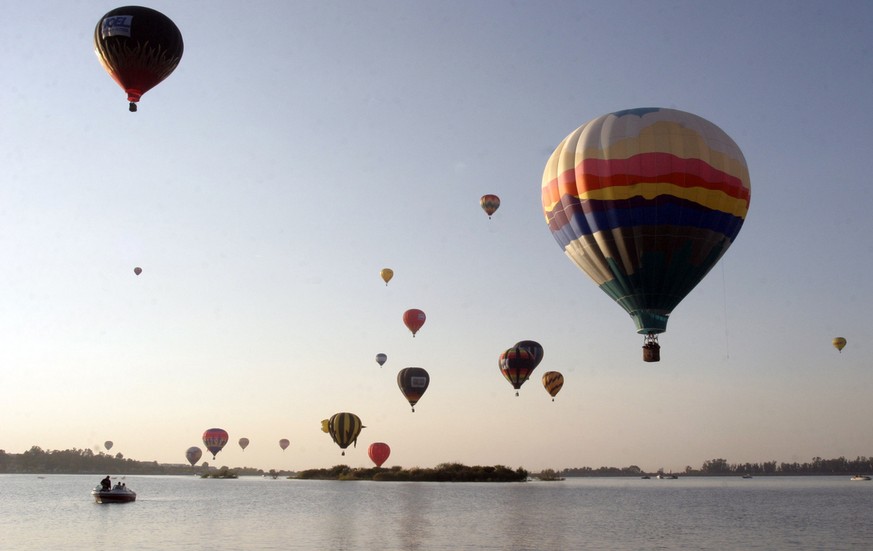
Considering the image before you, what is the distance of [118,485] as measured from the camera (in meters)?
59.0

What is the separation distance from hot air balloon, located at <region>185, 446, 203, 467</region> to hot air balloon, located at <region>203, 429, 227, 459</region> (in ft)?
41.3

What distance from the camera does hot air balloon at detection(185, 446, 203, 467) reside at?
126312 millimetres

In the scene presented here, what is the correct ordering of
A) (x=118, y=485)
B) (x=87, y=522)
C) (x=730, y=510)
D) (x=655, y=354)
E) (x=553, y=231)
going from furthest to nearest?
(x=730, y=510)
(x=118, y=485)
(x=87, y=522)
(x=553, y=231)
(x=655, y=354)

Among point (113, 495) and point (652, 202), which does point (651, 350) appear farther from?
point (113, 495)

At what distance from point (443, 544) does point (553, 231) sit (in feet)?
46.4

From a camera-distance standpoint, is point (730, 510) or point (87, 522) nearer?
point (87, 522)

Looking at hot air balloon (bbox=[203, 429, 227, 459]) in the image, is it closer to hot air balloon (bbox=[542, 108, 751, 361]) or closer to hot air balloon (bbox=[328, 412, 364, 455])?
hot air balloon (bbox=[328, 412, 364, 455])

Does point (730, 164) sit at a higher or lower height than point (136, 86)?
lower

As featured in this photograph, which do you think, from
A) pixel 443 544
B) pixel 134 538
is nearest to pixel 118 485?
pixel 134 538

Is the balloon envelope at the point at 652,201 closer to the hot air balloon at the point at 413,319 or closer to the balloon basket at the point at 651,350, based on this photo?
the balloon basket at the point at 651,350

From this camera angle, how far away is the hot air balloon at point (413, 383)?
80250 mm

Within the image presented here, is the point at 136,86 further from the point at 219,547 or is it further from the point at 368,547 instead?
the point at 368,547

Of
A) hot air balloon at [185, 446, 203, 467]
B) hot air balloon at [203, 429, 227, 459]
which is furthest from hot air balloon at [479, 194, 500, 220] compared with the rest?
hot air balloon at [185, 446, 203, 467]

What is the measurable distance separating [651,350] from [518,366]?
37213 millimetres
